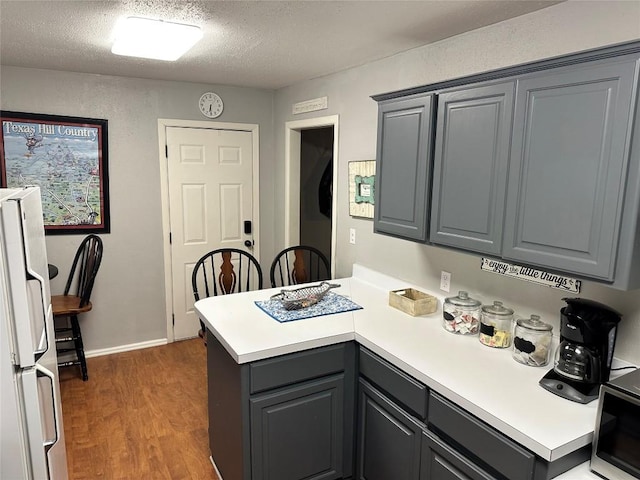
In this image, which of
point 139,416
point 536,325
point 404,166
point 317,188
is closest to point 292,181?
point 317,188

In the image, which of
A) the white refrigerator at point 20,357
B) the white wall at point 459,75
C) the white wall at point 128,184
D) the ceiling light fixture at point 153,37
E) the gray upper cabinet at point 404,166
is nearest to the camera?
the white refrigerator at point 20,357

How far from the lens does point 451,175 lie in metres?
1.94

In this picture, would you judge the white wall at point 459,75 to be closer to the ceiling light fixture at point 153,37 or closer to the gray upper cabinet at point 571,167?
the gray upper cabinet at point 571,167

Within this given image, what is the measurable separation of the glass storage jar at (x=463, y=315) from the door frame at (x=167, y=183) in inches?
→ 103

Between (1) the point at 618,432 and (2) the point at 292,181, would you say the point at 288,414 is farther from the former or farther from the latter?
(2) the point at 292,181

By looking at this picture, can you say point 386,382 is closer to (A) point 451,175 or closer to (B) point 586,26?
(A) point 451,175

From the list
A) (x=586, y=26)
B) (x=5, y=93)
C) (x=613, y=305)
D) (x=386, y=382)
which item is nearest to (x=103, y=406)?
(x=386, y=382)

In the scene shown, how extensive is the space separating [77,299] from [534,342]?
10.9ft

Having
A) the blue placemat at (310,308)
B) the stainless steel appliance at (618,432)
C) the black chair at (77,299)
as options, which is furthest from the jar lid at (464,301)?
the black chair at (77,299)

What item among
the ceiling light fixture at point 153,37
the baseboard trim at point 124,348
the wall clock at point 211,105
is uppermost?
the ceiling light fixture at point 153,37

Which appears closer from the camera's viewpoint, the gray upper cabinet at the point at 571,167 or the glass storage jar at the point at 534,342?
the gray upper cabinet at the point at 571,167

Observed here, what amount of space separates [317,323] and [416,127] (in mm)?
1076

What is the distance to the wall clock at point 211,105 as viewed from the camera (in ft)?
12.9

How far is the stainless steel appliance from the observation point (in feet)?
4.13
